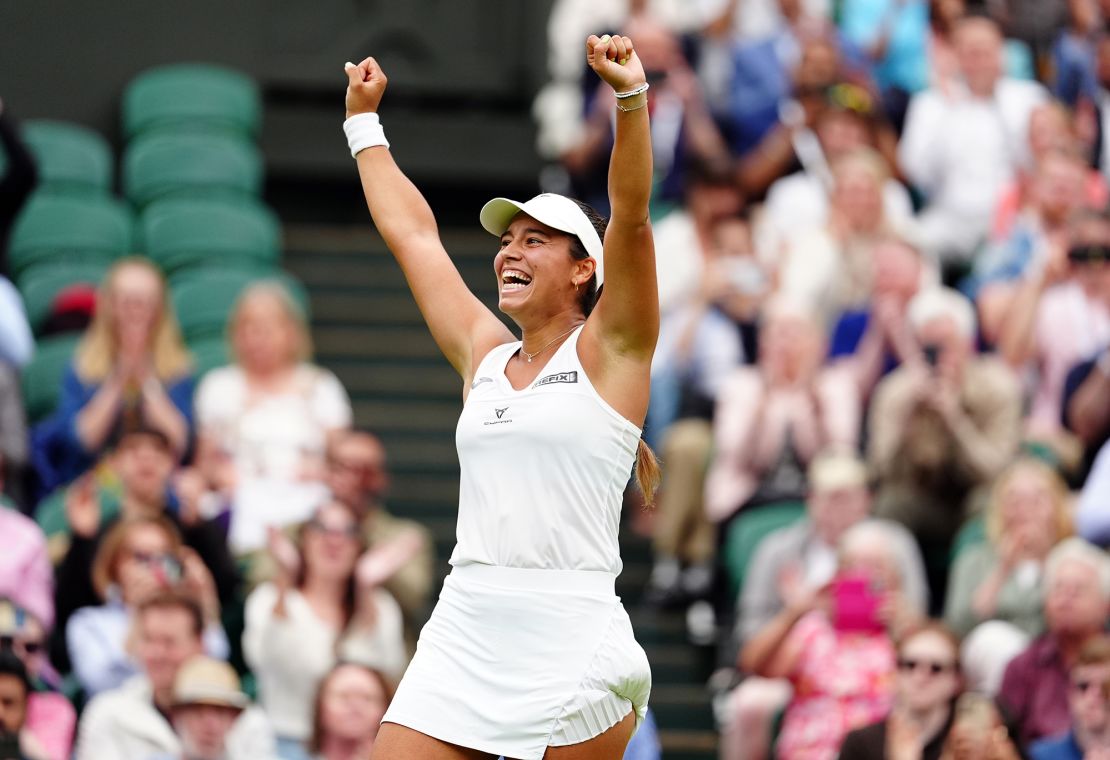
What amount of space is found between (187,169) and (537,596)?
6.86m

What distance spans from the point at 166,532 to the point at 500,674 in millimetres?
3559

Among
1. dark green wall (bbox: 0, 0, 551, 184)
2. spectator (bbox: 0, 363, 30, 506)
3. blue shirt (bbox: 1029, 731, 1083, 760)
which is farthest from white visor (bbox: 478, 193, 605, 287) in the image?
dark green wall (bbox: 0, 0, 551, 184)

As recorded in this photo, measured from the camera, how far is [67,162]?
10320 millimetres

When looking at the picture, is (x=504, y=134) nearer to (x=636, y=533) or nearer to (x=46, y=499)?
(x=636, y=533)

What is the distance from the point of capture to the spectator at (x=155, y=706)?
21.2 ft

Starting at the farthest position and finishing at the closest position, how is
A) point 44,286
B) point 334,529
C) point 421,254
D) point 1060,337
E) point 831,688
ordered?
point 44,286
point 1060,337
point 334,529
point 831,688
point 421,254

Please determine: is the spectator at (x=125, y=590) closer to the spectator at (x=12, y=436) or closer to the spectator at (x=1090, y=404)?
the spectator at (x=12, y=436)

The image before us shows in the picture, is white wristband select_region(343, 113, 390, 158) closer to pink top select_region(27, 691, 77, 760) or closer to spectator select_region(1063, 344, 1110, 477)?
pink top select_region(27, 691, 77, 760)

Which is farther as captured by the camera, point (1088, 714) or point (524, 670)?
point (1088, 714)

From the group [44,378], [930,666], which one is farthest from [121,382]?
[930,666]

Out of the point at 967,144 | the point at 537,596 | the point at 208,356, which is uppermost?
the point at 967,144

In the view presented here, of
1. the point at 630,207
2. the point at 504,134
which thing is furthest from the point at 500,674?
the point at 504,134

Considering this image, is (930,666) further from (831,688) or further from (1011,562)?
(1011,562)

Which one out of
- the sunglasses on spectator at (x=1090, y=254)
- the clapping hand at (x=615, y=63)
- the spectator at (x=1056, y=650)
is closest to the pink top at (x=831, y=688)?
the spectator at (x=1056, y=650)
